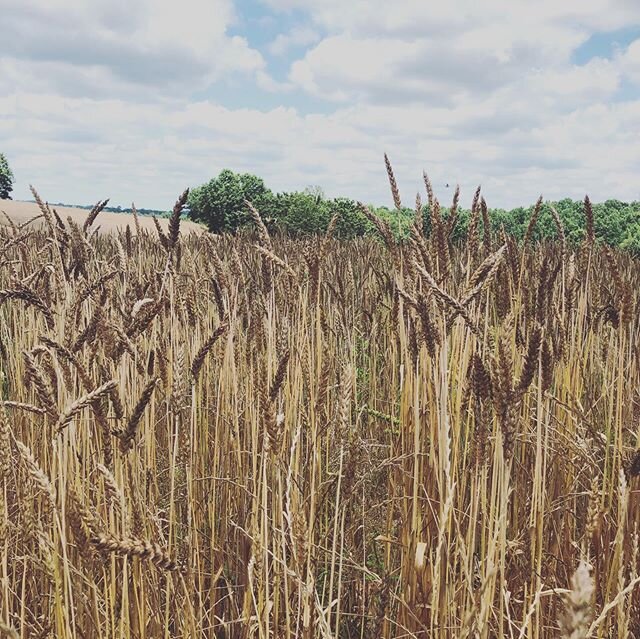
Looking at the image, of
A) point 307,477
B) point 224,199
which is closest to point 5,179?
point 224,199

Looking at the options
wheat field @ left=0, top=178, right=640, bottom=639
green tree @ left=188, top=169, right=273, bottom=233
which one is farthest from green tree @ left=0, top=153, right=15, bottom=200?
wheat field @ left=0, top=178, right=640, bottom=639

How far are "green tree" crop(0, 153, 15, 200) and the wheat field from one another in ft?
112

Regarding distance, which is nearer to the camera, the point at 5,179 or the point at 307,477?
the point at 307,477

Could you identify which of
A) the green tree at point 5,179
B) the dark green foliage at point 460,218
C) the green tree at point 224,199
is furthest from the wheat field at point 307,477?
the green tree at point 5,179

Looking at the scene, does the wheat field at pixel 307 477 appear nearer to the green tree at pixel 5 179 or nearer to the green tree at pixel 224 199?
the green tree at pixel 224 199

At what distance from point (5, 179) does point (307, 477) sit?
116 ft

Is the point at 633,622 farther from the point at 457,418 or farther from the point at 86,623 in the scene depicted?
the point at 86,623

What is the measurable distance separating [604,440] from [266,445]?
693mm

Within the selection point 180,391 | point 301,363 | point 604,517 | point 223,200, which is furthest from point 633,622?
point 223,200

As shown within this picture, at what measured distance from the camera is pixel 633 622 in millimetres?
1204

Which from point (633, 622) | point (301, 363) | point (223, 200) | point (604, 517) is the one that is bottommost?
point (633, 622)

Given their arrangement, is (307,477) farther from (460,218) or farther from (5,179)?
(5,179)

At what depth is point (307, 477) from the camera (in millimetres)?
1586

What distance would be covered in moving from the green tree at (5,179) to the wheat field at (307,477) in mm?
34044
